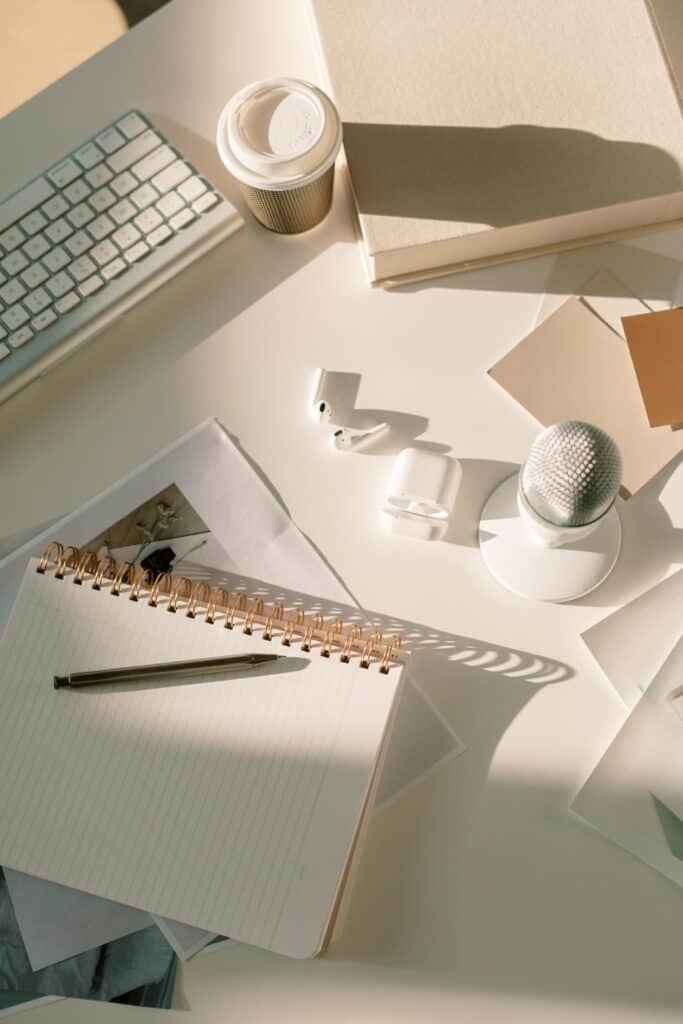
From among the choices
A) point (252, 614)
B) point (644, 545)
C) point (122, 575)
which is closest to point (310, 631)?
point (252, 614)

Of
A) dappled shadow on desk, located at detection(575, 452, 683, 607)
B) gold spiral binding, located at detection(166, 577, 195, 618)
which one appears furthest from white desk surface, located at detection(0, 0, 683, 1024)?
gold spiral binding, located at detection(166, 577, 195, 618)

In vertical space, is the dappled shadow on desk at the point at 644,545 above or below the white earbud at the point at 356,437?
below

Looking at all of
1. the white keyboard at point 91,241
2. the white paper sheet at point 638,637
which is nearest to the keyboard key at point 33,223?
the white keyboard at point 91,241

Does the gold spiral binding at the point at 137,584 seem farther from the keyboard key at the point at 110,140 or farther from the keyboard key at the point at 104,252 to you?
the keyboard key at the point at 110,140

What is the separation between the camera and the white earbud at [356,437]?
73 centimetres

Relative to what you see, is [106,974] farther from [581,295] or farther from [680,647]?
[581,295]

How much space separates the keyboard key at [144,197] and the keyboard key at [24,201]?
75 millimetres

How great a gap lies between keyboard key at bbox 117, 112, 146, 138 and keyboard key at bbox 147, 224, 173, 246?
0.10m

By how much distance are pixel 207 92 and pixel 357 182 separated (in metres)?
0.22

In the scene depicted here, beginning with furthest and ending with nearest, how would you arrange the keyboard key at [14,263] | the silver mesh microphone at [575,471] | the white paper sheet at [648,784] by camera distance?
the keyboard key at [14,263]
the white paper sheet at [648,784]
the silver mesh microphone at [575,471]

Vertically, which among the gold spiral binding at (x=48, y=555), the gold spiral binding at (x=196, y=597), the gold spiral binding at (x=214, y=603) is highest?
the gold spiral binding at (x=48, y=555)

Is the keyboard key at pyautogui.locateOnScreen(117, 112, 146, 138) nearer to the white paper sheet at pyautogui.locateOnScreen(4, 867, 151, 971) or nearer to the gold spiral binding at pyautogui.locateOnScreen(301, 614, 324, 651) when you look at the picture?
the gold spiral binding at pyautogui.locateOnScreen(301, 614, 324, 651)

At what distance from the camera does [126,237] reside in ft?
2.50

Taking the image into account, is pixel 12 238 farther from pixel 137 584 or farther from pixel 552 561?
pixel 552 561
